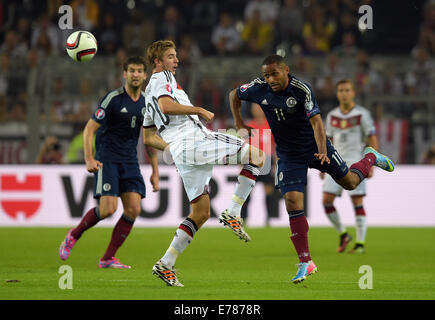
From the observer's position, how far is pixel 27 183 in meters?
16.0

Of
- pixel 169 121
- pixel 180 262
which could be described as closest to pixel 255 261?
pixel 180 262

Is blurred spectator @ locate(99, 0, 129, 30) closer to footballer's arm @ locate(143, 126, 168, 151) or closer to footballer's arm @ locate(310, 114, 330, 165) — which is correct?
footballer's arm @ locate(143, 126, 168, 151)

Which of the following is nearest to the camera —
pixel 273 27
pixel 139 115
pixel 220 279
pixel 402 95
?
pixel 220 279

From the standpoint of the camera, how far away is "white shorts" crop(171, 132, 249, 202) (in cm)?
746

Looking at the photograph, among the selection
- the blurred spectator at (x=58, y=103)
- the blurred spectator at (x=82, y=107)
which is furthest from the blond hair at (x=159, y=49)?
the blurred spectator at (x=58, y=103)

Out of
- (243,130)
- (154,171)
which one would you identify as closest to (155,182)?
(154,171)

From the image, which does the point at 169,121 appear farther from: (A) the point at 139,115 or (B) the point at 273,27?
(B) the point at 273,27

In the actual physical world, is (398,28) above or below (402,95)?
above

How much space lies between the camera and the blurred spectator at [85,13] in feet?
66.4

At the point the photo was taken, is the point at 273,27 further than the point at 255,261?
Yes

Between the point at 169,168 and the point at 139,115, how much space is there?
255 inches

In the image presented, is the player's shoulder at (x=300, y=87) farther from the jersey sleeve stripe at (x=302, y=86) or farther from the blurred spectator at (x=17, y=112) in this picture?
the blurred spectator at (x=17, y=112)

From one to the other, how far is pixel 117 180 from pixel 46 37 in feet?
37.1

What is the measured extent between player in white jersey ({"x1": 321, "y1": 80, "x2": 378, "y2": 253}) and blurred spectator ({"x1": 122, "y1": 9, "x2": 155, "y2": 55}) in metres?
8.13
